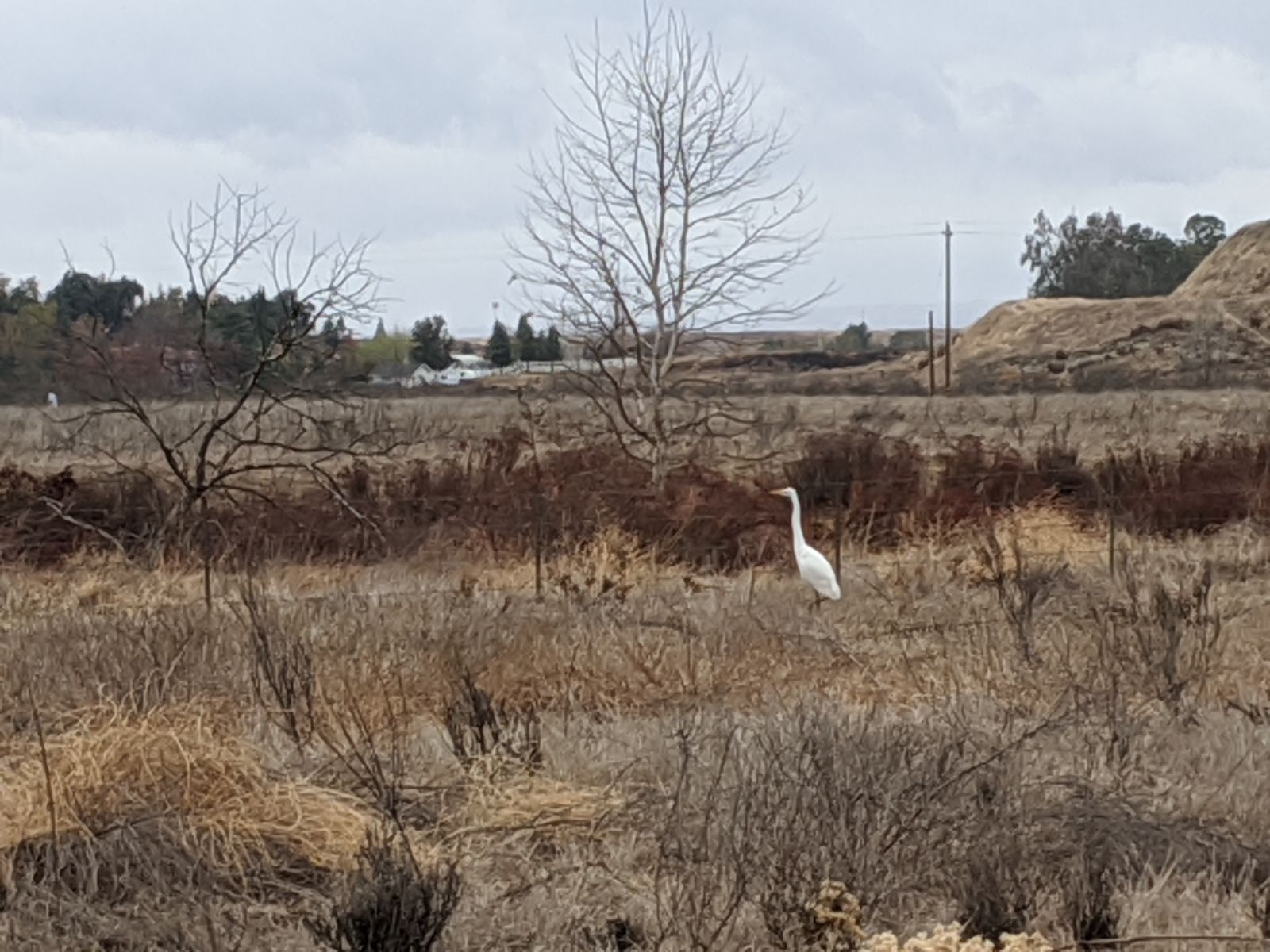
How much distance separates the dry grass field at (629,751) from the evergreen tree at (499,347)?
6174cm

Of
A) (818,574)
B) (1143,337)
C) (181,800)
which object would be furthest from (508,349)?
(181,800)

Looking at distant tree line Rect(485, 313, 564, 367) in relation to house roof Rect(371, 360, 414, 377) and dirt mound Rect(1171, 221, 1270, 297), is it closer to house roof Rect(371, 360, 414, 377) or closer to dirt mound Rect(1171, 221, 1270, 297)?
house roof Rect(371, 360, 414, 377)

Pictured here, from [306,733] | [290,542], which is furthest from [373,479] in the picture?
[306,733]

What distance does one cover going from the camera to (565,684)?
843 centimetres

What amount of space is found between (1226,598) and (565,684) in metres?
5.57

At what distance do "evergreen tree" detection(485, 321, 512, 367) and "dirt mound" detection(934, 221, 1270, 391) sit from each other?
64.0ft

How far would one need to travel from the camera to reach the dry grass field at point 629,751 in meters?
5.11

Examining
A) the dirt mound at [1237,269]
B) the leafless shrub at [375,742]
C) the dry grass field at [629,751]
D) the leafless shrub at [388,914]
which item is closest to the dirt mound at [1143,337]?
the dirt mound at [1237,269]

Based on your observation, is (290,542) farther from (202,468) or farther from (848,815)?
(848,815)

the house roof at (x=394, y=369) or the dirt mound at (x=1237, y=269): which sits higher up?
the dirt mound at (x=1237, y=269)

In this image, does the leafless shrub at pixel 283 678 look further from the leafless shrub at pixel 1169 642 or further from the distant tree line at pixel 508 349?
the distant tree line at pixel 508 349

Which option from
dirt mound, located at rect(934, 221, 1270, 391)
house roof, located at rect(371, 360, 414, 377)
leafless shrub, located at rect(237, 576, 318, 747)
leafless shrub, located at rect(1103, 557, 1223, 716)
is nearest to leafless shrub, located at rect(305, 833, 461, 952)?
leafless shrub, located at rect(237, 576, 318, 747)

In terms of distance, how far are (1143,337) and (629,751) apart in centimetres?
5873

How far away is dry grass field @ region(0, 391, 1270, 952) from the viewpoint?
5.11m
